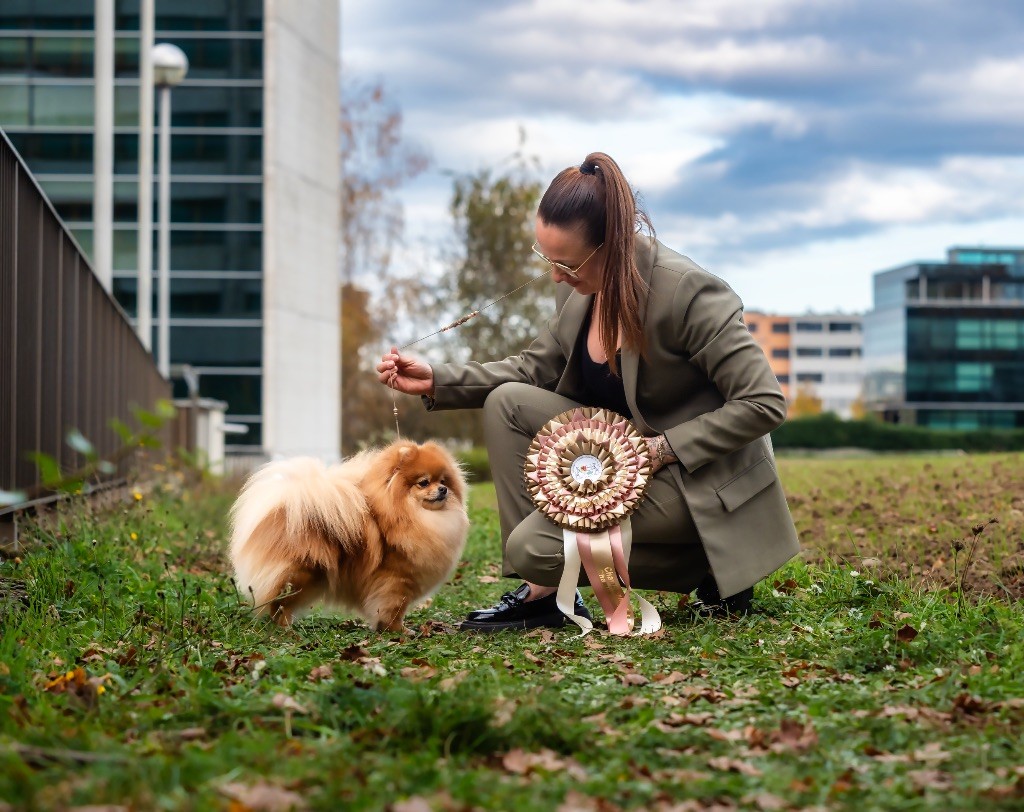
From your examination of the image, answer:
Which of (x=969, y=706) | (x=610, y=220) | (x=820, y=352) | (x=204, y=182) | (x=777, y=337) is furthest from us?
(x=820, y=352)

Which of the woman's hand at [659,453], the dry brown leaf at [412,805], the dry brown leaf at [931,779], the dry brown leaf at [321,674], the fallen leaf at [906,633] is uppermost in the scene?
the woman's hand at [659,453]

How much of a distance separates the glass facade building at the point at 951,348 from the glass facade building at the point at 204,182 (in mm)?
61397

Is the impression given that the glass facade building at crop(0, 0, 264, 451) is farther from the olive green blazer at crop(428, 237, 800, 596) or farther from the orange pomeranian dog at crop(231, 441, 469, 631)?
the olive green blazer at crop(428, 237, 800, 596)

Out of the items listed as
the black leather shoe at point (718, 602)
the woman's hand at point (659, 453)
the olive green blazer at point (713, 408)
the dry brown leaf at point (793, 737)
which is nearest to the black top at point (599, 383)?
the olive green blazer at point (713, 408)

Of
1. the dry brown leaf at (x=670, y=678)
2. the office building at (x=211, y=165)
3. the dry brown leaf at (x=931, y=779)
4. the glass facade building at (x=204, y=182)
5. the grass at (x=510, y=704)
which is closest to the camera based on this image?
the grass at (x=510, y=704)

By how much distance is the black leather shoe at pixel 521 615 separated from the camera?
4.20 meters

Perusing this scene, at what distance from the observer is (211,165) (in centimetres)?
2305

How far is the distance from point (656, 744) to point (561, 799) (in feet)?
1.62

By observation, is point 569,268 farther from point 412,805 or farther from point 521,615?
point 412,805

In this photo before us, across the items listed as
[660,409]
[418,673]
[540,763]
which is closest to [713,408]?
[660,409]

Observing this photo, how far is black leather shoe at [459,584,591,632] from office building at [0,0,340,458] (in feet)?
61.5

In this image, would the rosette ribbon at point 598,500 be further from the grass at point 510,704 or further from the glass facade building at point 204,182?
the glass facade building at point 204,182

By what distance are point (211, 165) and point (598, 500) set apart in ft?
68.0

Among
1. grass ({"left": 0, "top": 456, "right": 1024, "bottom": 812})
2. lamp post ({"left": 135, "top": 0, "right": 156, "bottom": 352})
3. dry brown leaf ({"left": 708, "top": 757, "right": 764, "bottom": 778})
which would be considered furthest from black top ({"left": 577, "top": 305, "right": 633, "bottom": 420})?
lamp post ({"left": 135, "top": 0, "right": 156, "bottom": 352})
